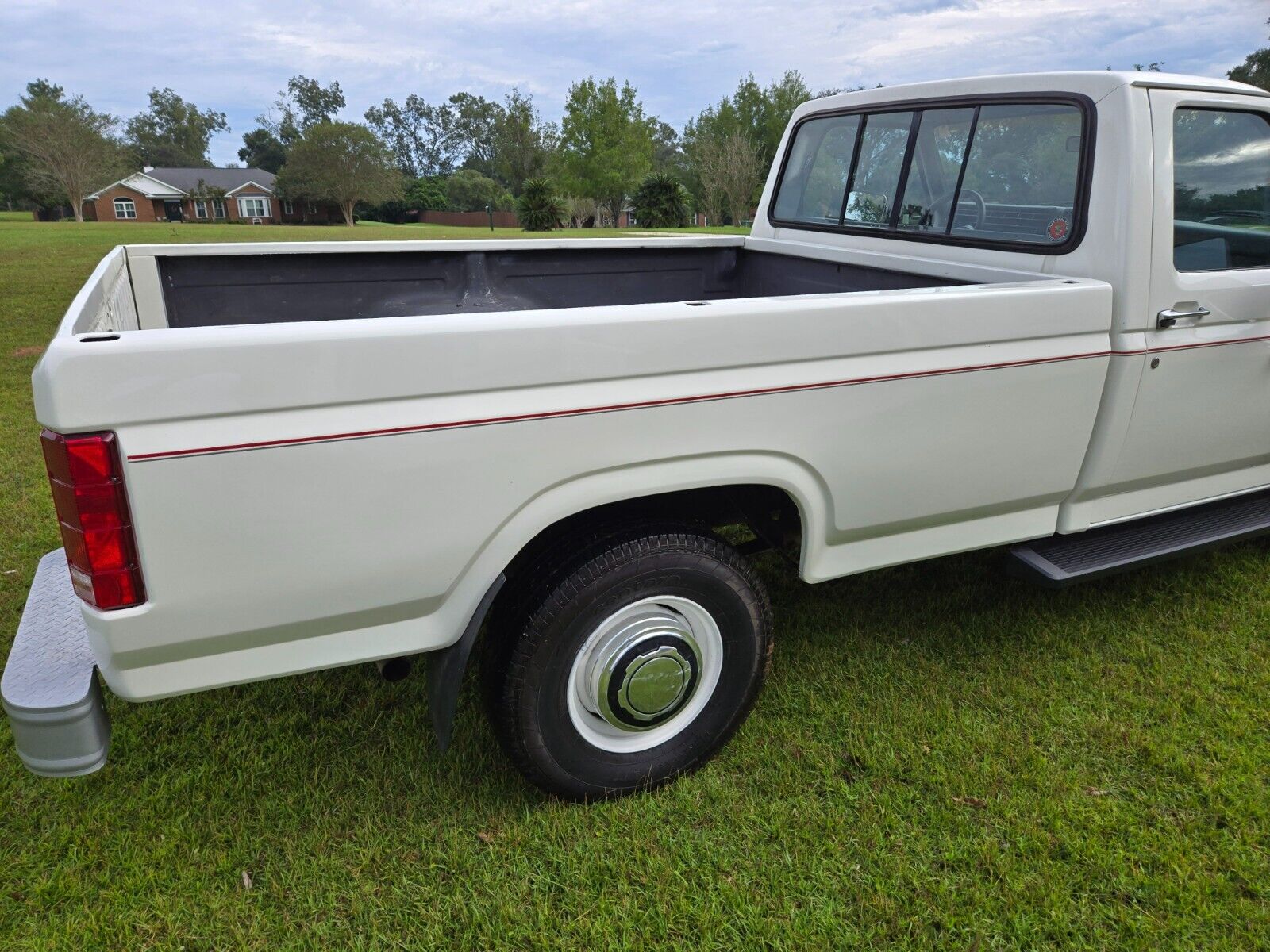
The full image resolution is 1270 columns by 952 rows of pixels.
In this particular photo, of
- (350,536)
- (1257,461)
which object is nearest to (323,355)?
(350,536)

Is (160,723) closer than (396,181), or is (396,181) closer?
(160,723)

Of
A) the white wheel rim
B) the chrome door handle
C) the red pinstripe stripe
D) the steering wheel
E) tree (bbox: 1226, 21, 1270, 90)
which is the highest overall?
tree (bbox: 1226, 21, 1270, 90)

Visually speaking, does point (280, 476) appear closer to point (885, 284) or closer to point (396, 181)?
point (885, 284)

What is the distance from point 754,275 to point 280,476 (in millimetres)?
3080

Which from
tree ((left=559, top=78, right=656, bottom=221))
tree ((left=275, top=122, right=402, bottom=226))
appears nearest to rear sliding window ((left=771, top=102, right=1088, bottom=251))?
tree ((left=559, top=78, right=656, bottom=221))

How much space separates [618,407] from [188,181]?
281ft

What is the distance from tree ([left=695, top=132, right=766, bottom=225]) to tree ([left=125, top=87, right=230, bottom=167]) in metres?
81.9

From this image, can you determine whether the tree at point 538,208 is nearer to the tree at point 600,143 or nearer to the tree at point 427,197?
the tree at point 600,143

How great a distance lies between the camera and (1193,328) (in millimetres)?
3041

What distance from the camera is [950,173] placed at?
3.49m

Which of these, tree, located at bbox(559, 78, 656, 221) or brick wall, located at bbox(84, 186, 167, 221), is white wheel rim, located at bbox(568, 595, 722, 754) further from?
brick wall, located at bbox(84, 186, 167, 221)

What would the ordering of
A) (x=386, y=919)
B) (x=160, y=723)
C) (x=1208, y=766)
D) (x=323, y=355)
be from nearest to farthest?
(x=323, y=355), (x=386, y=919), (x=1208, y=766), (x=160, y=723)

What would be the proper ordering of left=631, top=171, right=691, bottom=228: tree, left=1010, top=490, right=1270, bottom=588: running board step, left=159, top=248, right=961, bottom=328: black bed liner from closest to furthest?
left=1010, top=490, right=1270, bottom=588: running board step → left=159, top=248, right=961, bottom=328: black bed liner → left=631, top=171, right=691, bottom=228: tree

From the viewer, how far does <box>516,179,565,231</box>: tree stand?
37.1 m
